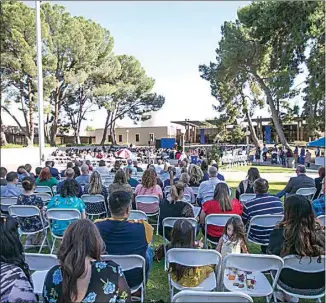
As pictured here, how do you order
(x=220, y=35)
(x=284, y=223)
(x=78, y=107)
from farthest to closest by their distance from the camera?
(x=78, y=107)
(x=220, y=35)
(x=284, y=223)

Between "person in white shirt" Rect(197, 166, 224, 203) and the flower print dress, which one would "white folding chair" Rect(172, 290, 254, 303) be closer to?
the flower print dress

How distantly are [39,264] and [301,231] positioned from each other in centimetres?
197

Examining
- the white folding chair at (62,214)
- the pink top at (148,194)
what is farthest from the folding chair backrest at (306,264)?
the pink top at (148,194)

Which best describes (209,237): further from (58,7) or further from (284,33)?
(58,7)

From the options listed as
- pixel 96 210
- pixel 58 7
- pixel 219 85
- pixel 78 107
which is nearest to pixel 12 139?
pixel 78 107

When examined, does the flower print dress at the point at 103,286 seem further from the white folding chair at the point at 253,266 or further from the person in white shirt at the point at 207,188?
the person in white shirt at the point at 207,188

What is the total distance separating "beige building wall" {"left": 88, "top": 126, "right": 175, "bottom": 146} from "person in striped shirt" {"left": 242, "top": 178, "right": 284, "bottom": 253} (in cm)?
4180

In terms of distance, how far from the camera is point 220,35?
94.6 feet

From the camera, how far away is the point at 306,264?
8.39ft

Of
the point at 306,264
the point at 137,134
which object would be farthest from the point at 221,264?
the point at 137,134

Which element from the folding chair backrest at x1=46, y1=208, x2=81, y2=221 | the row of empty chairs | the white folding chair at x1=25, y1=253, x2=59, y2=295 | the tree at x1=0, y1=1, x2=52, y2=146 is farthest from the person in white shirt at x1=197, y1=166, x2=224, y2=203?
the tree at x1=0, y1=1, x2=52, y2=146

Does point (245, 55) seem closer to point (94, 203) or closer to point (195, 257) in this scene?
point (94, 203)

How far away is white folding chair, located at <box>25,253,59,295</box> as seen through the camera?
2.40 metres

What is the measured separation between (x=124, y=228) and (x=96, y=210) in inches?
104
